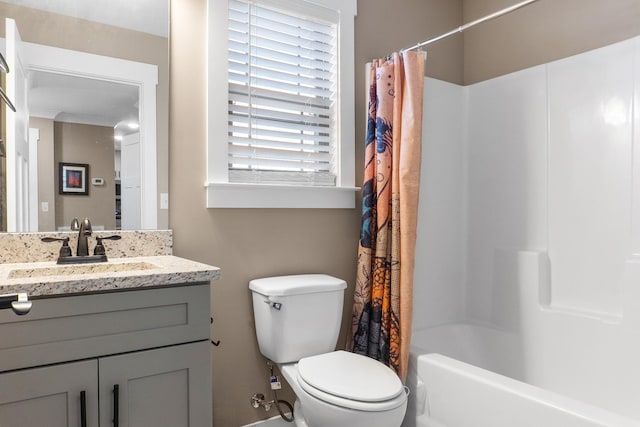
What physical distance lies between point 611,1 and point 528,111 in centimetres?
62

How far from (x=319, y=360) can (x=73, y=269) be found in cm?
99

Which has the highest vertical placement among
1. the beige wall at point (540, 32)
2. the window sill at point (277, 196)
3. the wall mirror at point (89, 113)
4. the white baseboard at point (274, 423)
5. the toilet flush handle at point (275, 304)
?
the beige wall at point (540, 32)

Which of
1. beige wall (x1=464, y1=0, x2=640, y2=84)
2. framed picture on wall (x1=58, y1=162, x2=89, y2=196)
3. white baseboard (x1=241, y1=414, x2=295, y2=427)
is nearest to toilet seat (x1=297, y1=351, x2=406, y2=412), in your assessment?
white baseboard (x1=241, y1=414, x2=295, y2=427)

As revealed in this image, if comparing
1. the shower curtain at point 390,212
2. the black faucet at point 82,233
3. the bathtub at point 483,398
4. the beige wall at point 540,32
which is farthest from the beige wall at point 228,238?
the beige wall at point 540,32

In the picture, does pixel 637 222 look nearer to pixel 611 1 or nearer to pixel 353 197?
pixel 611 1

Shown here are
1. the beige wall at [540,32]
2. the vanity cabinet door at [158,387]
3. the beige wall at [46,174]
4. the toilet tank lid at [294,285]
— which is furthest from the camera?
the beige wall at [540,32]

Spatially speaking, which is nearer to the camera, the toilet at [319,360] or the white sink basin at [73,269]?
the white sink basin at [73,269]

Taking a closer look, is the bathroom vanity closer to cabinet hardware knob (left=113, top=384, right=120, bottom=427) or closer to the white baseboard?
cabinet hardware knob (left=113, top=384, right=120, bottom=427)

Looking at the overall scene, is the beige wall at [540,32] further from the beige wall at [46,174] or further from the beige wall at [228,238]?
the beige wall at [46,174]

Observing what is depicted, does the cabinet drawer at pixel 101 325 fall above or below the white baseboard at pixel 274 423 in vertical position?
above

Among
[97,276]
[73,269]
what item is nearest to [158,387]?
[97,276]

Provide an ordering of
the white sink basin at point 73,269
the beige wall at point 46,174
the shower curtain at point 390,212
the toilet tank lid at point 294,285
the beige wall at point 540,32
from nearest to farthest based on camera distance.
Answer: the white sink basin at point 73,269 → the beige wall at point 46,174 → the toilet tank lid at point 294,285 → the shower curtain at point 390,212 → the beige wall at point 540,32

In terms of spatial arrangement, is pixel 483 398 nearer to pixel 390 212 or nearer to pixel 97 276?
pixel 390 212

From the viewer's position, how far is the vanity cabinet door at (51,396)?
1.06 meters
